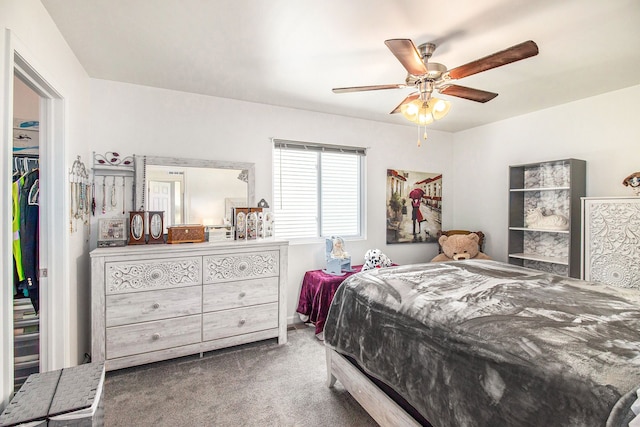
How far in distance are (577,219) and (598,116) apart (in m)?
1.06

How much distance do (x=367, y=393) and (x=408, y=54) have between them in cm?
197

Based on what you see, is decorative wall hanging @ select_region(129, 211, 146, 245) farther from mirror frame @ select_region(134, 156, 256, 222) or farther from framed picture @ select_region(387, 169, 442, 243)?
framed picture @ select_region(387, 169, 442, 243)

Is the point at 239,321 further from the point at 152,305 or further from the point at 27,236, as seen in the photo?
the point at 27,236

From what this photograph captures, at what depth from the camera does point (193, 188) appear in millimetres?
3100

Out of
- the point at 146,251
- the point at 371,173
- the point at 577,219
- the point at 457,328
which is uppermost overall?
the point at 371,173

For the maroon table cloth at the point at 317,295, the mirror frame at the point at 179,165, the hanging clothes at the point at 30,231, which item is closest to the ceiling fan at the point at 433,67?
the mirror frame at the point at 179,165

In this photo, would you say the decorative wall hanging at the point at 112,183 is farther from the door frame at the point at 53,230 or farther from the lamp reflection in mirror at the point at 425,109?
the lamp reflection in mirror at the point at 425,109

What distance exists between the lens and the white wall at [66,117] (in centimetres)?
128

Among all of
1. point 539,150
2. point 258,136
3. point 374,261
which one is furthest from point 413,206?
point 258,136

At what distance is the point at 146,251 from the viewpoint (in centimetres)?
247

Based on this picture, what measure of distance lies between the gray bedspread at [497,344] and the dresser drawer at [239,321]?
1026mm

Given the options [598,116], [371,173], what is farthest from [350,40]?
[598,116]

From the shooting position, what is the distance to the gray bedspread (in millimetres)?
943

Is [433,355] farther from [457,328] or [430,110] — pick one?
[430,110]
